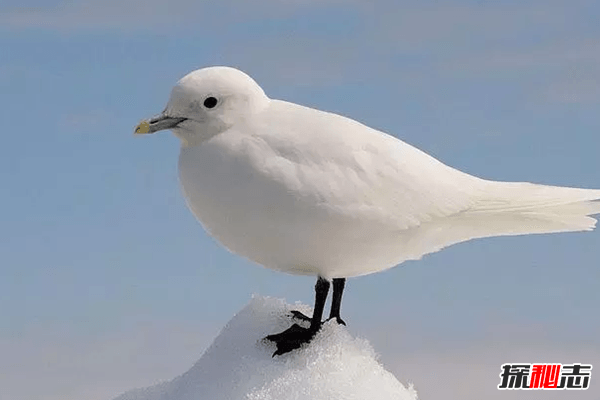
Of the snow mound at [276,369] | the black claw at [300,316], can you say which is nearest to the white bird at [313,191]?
the snow mound at [276,369]

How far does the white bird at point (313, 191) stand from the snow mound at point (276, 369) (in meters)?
0.10

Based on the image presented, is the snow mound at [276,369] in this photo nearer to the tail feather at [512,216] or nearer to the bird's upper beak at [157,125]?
the tail feather at [512,216]

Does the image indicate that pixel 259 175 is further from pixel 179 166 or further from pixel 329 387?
pixel 329 387

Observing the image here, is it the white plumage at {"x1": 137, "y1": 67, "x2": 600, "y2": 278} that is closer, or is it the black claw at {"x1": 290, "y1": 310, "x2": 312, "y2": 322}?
the white plumage at {"x1": 137, "y1": 67, "x2": 600, "y2": 278}

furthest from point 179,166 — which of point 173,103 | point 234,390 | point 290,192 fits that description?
point 234,390

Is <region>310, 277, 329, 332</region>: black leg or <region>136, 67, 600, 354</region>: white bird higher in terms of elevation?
<region>136, 67, 600, 354</region>: white bird

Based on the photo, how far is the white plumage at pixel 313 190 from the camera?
455 centimetres

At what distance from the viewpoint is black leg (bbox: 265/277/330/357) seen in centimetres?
483

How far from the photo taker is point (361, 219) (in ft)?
15.0

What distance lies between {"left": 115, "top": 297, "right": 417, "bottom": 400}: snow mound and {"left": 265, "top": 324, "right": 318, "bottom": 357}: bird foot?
26mm

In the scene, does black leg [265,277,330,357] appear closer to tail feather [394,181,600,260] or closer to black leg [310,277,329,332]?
black leg [310,277,329,332]

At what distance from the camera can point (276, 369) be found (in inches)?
189

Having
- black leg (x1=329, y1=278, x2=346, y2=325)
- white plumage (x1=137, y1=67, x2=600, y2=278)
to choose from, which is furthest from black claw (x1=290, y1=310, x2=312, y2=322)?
white plumage (x1=137, y1=67, x2=600, y2=278)

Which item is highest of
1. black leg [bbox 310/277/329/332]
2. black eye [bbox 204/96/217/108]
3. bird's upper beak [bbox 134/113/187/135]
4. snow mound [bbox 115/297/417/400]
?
black eye [bbox 204/96/217/108]
